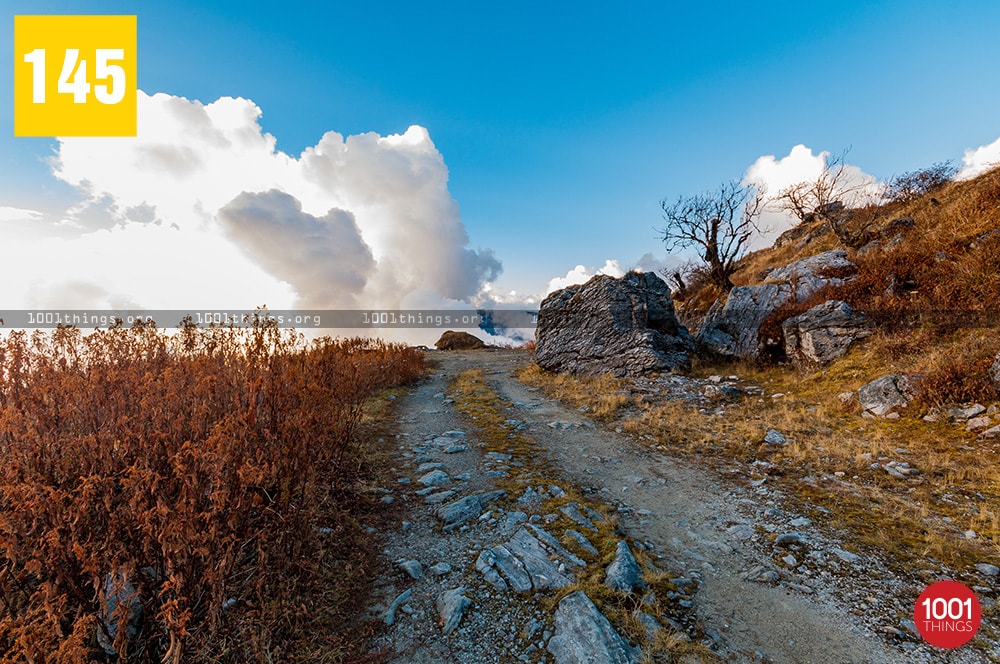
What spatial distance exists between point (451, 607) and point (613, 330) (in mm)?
14979

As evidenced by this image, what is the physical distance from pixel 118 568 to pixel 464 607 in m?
2.65

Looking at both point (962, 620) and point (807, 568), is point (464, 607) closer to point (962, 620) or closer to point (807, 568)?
point (807, 568)

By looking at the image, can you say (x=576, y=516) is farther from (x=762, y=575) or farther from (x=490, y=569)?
(x=762, y=575)

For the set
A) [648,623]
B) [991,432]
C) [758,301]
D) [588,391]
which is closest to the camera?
[648,623]

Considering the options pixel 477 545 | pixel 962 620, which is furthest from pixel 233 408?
pixel 962 620

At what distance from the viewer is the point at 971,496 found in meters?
5.76

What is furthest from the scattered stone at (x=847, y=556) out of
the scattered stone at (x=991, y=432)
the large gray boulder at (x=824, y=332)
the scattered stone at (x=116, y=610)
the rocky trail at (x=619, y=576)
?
the large gray boulder at (x=824, y=332)

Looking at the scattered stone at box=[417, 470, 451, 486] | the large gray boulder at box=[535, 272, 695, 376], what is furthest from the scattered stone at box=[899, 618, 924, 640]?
the large gray boulder at box=[535, 272, 695, 376]

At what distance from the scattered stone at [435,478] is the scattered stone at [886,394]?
989cm

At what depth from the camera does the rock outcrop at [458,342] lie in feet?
133

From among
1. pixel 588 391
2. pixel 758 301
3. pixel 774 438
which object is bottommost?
pixel 774 438

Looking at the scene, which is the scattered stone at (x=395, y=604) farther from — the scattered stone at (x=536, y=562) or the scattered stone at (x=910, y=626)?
the scattered stone at (x=910, y=626)

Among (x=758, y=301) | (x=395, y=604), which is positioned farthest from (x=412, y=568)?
(x=758, y=301)

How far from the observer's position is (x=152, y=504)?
9.78 feet
